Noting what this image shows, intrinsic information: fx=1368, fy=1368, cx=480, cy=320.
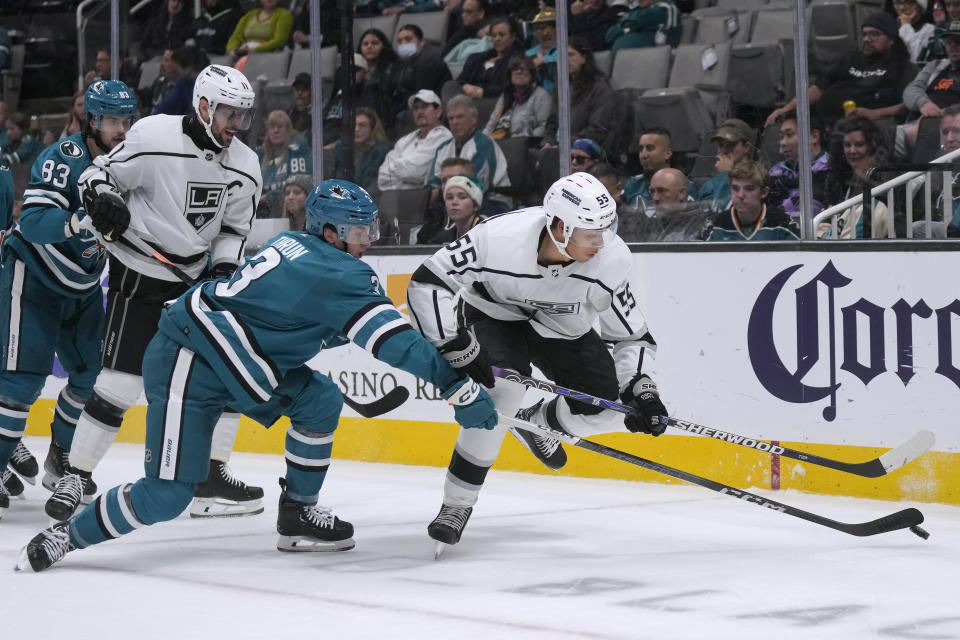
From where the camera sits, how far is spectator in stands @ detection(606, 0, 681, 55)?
5.23 m

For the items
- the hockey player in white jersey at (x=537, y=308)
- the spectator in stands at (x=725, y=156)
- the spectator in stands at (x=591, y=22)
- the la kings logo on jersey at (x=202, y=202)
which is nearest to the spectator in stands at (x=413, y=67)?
the spectator in stands at (x=591, y=22)

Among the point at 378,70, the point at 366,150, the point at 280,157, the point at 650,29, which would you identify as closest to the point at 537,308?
the point at 650,29

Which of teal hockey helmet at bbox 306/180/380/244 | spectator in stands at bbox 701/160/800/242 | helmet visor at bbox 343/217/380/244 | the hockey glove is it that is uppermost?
teal hockey helmet at bbox 306/180/380/244

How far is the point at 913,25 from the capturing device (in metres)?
4.67

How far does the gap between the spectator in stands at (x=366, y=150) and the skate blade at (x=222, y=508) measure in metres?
1.88

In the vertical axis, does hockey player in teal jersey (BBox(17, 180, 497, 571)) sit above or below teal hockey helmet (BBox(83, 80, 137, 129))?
below

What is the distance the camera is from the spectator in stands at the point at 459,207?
560 centimetres

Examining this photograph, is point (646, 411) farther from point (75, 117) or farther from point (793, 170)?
point (75, 117)

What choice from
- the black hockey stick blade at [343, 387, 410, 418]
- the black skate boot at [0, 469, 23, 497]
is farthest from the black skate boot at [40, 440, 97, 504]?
the black hockey stick blade at [343, 387, 410, 418]

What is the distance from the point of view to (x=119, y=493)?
3.36 meters

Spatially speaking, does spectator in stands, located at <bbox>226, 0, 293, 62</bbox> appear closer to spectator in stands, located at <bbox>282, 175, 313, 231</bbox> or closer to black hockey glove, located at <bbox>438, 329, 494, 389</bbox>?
spectator in stands, located at <bbox>282, 175, 313, 231</bbox>

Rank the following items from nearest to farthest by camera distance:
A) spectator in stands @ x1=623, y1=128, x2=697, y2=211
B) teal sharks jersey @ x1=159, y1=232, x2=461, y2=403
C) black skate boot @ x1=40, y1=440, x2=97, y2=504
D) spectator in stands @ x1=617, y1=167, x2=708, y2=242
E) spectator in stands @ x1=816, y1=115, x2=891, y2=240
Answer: teal sharks jersey @ x1=159, y1=232, x2=461, y2=403, spectator in stands @ x1=816, y1=115, x2=891, y2=240, black skate boot @ x1=40, y1=440, x2=97, y2=504, spectator in stands @ x1=617, y1=167, x2=708, y2=242, spectator in stands @ x1=623, y1=128, x2=697, y2=211

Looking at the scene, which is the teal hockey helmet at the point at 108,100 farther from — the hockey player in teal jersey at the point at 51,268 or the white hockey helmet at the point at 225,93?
the white hockey helmet at the point at 225,93

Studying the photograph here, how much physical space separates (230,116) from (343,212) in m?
0.92
